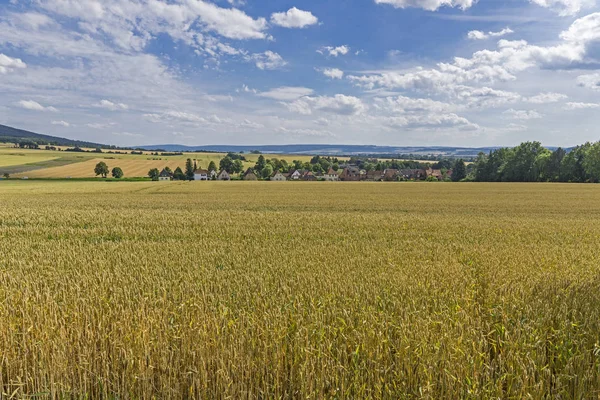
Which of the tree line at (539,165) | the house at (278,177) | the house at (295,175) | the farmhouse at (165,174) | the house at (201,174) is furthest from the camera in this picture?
the house at (295,175)

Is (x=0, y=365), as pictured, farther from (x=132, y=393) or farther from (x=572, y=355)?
(x=572, y=355)

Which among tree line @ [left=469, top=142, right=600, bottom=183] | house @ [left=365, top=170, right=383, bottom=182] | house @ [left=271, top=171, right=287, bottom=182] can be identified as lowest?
house @ [left=271, top=171, right=287, bottom=182]

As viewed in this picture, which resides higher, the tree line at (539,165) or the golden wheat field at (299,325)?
the tree line at (539,165)

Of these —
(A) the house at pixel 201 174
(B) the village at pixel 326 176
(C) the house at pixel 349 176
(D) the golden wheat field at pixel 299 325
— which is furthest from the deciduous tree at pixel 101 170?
(D) the golden wheat field at pixel 299 325

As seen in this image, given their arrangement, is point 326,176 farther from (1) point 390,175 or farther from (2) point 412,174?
(2) point 412,174

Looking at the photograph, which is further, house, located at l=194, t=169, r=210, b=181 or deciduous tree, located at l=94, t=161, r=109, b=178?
house, located at l=194, t=169, r=210, b=181

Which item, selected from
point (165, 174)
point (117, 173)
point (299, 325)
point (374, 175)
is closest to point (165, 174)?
point (165, 174)

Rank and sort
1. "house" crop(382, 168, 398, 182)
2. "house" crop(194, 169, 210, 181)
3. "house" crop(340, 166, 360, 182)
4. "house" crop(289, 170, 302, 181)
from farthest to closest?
1. "house" crop(289, 170, 302, 181)
2. "house" crop(382, 168, 398, 182)
3. "house" crop(340, 166, 360, 182)
4. "house" crop(194, 169, 210, 181)

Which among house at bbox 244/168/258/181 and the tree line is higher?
the tree line

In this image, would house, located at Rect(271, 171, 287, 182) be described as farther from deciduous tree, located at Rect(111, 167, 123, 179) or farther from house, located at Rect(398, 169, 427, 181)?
deciduous tree, located at Rect(111, 167, 123, 179)

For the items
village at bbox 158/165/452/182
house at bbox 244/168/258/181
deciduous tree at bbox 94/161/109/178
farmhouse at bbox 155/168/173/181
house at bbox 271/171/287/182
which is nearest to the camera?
deciduous tree at bbox 94/161/109/178

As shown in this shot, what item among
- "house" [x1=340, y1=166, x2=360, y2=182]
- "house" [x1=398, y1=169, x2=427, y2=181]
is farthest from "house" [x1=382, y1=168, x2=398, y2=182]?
"house" [x1=340, y1=166, x2=360, y2=182]

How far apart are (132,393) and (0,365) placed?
1793mm

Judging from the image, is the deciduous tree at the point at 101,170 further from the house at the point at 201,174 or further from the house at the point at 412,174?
the house at the point at 412,174
